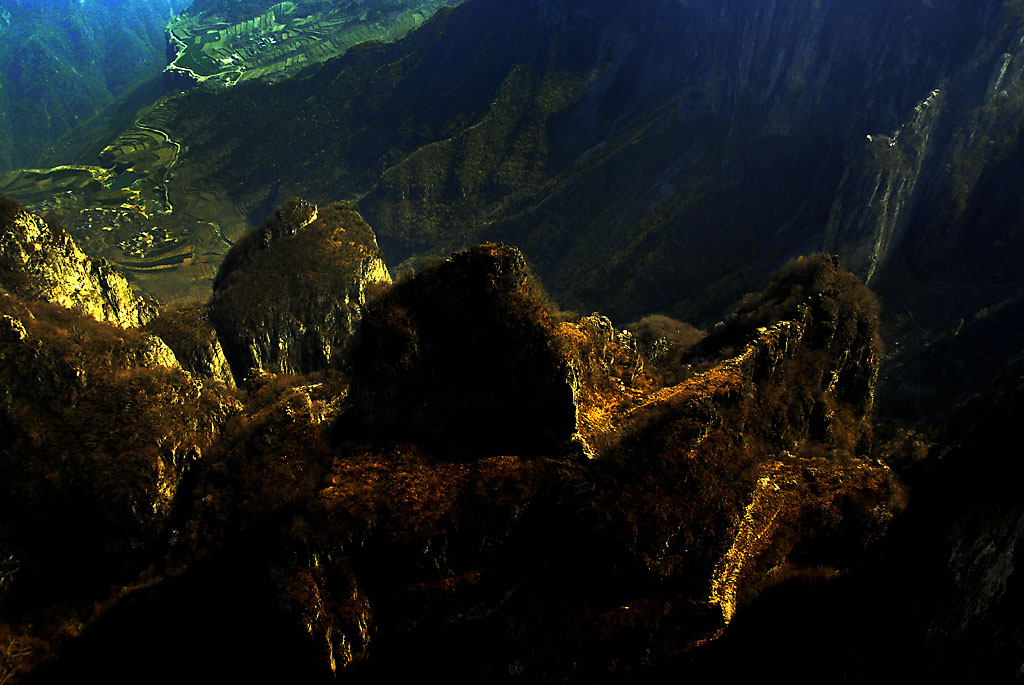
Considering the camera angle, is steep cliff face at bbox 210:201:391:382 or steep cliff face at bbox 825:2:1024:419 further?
steep cliff face at bbox 825:2:1024:419

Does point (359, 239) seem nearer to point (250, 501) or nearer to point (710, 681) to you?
point (250, 501)

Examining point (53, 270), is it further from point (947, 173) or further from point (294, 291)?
point (947, 173)

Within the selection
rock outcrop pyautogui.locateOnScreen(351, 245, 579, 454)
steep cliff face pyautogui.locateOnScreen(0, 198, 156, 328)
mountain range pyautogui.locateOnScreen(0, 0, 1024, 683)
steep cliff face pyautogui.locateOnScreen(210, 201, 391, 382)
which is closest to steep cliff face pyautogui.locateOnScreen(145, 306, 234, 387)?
mountain range pyautogui.locateOnScreen(0, 0, 1024, 683)

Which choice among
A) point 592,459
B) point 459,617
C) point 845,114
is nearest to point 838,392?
point 592,459

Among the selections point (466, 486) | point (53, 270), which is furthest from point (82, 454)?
point (53, 270)

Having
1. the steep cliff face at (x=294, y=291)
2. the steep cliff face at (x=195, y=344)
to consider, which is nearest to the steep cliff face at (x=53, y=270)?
the steep cliff face at (x=195, y=344)

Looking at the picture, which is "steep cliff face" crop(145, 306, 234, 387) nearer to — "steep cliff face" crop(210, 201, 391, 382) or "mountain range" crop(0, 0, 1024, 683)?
"mountain range" crop(0, 0, 1024, 683)
